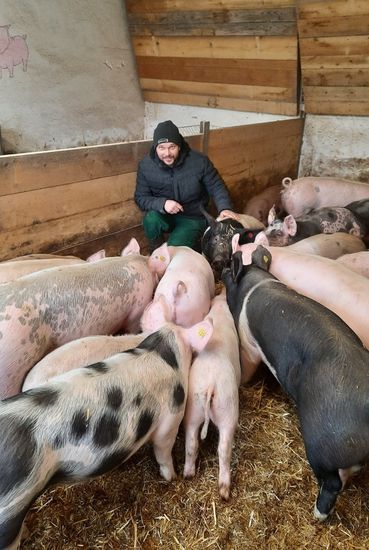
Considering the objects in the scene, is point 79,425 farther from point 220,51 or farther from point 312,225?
point 220,51

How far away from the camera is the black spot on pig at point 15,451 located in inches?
45.8

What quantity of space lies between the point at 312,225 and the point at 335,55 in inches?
73.8

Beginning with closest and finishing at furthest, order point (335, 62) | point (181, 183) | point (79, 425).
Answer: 1. point (79, 425)
2. point (181, 183)
3. point (335, 62)

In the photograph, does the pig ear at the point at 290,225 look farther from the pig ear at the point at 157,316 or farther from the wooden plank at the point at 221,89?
the wooden plank at the point at 221,89

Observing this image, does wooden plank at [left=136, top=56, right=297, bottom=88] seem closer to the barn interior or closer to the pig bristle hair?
the barn interior

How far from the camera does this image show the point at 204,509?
5.60 ft

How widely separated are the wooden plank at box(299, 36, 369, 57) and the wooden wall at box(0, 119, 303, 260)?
136cm

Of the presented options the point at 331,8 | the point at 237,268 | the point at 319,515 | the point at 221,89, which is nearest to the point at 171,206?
the point at 237,268

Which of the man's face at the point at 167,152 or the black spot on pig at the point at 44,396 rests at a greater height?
the man's face at the point at 167,152

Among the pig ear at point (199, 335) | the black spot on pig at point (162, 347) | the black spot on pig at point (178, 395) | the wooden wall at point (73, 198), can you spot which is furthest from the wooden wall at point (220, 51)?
the black spot on pig at point (178, 395)

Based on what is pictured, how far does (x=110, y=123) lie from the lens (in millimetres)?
6223

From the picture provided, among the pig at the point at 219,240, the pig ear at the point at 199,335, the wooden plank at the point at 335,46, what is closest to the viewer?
the pig ear at the point at 199,335

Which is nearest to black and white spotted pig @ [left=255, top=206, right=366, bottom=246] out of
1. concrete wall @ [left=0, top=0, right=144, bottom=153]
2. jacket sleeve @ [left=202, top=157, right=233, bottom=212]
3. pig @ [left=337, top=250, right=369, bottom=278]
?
jacket sleeve @ [left=202, top=157, right=233, bottom=212]

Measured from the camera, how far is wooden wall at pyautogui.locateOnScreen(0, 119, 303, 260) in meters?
2.57
